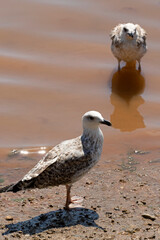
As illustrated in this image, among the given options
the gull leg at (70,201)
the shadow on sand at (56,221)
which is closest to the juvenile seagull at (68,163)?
the gull leg at (70,201)

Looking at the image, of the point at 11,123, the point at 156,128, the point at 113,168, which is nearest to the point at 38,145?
the point at 11,123

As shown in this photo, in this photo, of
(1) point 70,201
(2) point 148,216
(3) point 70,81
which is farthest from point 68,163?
(3) point 70,81

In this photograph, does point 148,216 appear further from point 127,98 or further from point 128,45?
point 128,45

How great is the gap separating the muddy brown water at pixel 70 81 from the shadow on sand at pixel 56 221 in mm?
1325

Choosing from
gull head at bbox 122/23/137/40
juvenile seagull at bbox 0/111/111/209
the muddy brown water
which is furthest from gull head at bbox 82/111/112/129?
gull head at bbox 122/23/137/40

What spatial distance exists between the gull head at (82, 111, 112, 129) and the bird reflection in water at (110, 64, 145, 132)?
2.94 m

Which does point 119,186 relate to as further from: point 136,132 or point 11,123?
point 11,123

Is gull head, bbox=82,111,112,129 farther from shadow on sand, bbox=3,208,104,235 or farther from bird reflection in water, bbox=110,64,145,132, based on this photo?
bird reflection in water, bbox=110,64,145,132

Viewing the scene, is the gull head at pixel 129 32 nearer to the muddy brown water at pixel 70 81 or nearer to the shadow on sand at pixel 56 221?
the muddy brown water at pixel 70 81

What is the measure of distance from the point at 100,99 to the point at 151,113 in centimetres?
109

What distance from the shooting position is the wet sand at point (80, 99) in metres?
6.47

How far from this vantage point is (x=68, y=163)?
19.6ft

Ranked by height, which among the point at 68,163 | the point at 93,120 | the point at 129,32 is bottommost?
the point at 68,163

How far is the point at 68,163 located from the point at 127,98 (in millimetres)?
4635
